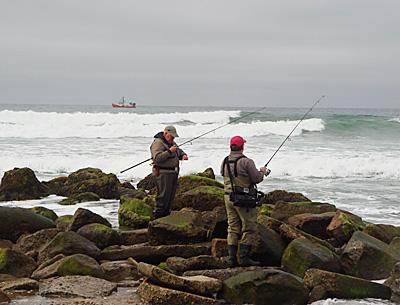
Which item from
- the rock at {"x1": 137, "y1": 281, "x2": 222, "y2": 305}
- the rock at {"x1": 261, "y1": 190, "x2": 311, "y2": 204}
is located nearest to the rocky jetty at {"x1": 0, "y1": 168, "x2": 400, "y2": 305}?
the rock at {"x1": 137, "y1": 281, "x2": 222, "y2": 305}

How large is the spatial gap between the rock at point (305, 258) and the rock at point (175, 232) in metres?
1.36

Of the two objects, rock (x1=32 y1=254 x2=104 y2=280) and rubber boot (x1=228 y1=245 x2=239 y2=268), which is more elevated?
rubber boot (x1=228 y1=245 x2=239 y2=268)

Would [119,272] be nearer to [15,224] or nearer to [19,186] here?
[15,224]

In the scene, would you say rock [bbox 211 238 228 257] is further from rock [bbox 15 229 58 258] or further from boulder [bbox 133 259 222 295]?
rock [bbox 15 229 58 258]

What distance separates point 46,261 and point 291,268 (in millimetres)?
3070

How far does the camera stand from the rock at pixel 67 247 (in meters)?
7.09

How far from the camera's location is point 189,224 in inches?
298

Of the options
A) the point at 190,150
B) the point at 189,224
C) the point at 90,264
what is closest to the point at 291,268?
the point at 189,224

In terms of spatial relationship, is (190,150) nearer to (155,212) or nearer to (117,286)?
(155,212)

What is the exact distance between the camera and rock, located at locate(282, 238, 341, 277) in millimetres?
6500

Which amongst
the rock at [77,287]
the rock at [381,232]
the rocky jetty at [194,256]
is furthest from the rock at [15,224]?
the rock at [381,232]

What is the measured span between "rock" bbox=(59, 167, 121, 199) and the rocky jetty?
290cm

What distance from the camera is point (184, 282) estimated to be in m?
5.57

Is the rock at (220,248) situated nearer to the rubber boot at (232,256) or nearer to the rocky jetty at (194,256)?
the rocky jetty at (194,256)
